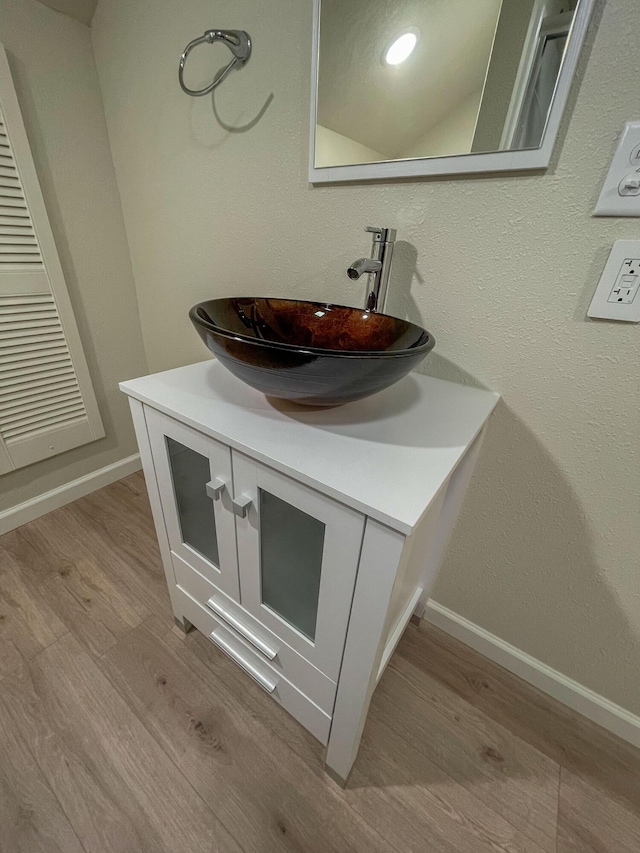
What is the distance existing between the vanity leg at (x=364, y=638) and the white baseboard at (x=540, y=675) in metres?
0.50

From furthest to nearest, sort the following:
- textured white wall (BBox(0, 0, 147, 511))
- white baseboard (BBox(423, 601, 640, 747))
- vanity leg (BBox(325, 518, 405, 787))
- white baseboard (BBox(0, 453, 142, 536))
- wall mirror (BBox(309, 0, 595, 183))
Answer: white baseboard (BBox(0, 453, 142, 536)) < textured white wall (BBox(0, 0, 147, 511)) < white baseboard (BBox(423, 601, 640, 747)) < wall mirror (BBox(309, 0, 595, 183)) < vanity leg (BBox(325, 518, 405, 787))

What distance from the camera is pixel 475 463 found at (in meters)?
0.84

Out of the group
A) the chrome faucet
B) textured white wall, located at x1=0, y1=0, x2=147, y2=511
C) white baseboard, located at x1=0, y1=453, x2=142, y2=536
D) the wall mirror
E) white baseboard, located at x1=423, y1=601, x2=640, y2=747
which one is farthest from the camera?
white baseboard, located at x1=0, y1=453, x2=142, y2=536

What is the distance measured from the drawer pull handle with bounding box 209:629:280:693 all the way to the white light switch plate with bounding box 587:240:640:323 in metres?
1.01

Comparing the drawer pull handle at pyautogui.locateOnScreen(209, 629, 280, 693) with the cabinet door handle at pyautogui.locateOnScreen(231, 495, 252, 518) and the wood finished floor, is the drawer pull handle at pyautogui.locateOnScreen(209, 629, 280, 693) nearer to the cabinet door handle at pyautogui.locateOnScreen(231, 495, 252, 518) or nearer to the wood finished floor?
the wood finished floor

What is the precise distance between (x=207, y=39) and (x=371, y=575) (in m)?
1.12

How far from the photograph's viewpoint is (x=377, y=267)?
28.0 inches

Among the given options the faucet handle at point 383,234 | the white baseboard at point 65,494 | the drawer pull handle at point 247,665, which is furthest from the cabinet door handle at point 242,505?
the white baseboard at point 65,494

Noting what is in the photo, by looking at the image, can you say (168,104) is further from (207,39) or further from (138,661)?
(138,661)

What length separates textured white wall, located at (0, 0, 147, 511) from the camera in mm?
1028

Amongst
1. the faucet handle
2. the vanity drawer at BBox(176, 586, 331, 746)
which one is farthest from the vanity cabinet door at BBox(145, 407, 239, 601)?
the faucet handle

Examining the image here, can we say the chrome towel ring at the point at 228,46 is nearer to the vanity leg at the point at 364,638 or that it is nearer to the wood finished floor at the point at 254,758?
the vanity leg at the point at 364,638

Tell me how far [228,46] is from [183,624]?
1526mm

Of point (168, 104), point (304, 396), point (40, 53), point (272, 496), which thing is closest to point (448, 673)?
point (272, 496)
